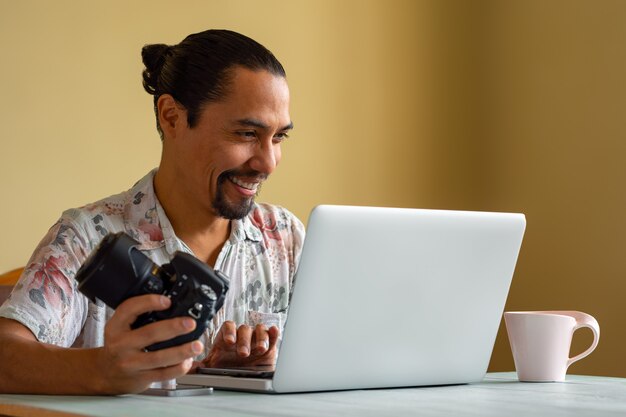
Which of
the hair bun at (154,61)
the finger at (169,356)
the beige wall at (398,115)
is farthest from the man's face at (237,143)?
the beige wall at (398,115)

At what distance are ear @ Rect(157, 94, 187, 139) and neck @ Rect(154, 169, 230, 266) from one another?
84 mm

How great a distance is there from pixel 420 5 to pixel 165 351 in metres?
2.52

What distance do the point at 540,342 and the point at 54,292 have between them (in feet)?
2.36

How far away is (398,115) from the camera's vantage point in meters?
3.29

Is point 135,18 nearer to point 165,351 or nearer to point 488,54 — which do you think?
point 488,54

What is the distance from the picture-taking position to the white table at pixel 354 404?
3.35 feet

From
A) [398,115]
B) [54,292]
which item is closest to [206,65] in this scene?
[54,292]

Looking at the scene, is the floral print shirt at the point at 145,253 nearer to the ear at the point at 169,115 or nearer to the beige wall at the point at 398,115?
the ear at the point at 169,115

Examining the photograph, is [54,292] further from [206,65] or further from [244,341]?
[206,65]

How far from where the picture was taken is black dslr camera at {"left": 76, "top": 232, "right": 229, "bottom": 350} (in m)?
1.04

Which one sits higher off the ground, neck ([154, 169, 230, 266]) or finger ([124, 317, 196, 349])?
→ neck ([154, 169, 230, 266])

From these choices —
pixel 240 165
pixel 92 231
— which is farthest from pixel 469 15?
pixel 92 231

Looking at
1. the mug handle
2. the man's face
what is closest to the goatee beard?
the man's face

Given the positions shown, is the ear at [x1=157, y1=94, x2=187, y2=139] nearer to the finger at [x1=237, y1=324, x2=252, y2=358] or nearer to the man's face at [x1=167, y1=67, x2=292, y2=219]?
the man's face at [x1=167, y1=67, x2=292, y2=219]
